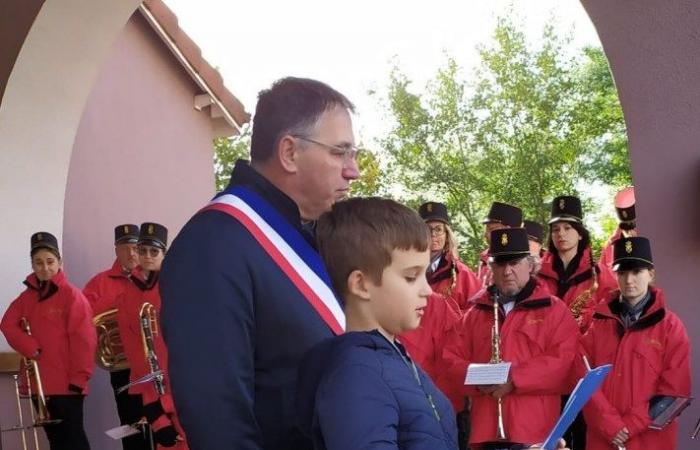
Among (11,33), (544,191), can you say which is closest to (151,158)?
(11,33)

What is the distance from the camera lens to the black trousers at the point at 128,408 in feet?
28.2

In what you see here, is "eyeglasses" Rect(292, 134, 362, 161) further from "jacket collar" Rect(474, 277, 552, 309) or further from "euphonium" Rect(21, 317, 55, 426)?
"euphonium" Rect(21, 317, 55, 426)

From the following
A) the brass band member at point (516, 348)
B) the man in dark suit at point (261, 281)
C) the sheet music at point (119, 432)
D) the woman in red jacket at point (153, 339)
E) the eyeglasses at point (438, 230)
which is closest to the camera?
the man in dark suit at point (261, 281)

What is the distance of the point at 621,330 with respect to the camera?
5.54 m

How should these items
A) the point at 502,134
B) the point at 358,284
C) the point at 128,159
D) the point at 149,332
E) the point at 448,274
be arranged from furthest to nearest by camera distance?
the point at 502,134 < the point at 128,159 < the point at 149,332 < the point at 448,274 < the point at 358,284

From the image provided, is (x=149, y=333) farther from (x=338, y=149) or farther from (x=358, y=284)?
(x=358, y=284)

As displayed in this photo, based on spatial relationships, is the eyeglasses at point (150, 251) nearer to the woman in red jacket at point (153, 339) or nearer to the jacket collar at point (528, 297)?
the woman in red jacket at point (153, 339)

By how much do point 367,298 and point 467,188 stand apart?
23654 millimetres

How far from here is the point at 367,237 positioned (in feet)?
7.22

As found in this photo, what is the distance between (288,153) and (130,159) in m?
10.1

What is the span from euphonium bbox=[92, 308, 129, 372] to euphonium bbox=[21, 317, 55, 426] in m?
0.55

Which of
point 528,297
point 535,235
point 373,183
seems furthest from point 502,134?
point 528,297

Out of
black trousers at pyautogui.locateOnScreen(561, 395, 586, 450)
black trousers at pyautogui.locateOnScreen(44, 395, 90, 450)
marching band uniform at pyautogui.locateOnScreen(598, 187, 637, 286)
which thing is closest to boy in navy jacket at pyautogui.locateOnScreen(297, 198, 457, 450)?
black trousers at pyautogui.locateOnScreen(561, 395, 586, 450)

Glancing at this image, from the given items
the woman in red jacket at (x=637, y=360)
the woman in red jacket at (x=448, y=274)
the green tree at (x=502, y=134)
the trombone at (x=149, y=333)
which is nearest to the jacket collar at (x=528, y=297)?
the woman in red jacket at (x=637, y=360)
